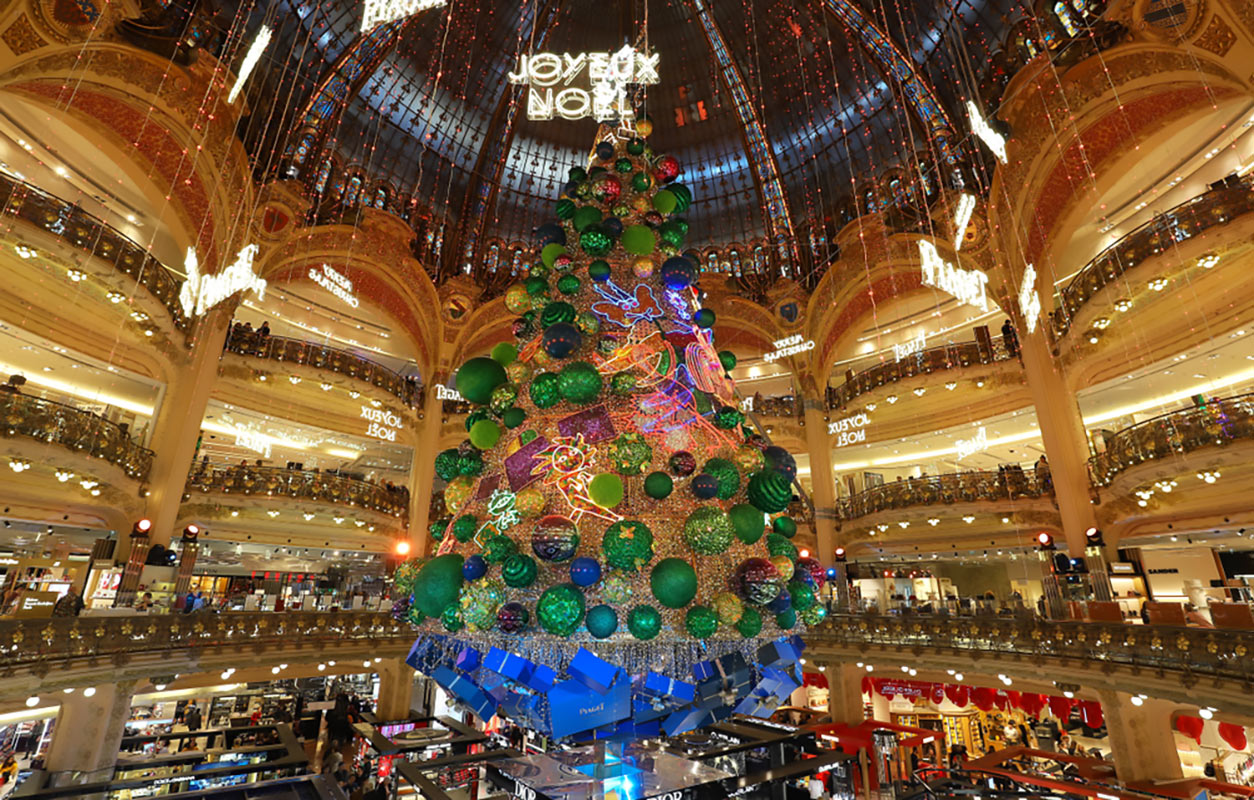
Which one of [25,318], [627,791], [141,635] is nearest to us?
[627,791]

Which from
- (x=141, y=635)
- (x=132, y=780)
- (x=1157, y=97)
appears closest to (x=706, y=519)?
(x=132, y=780)

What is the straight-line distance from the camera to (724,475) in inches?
132

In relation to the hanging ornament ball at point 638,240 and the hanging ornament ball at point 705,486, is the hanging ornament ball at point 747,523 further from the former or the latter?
the hanging ornament ball at point 638,240

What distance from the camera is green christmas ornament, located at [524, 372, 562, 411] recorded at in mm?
3406

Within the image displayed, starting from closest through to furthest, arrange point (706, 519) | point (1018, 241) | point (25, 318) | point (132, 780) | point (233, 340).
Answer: point (706, 519) < point (132, 780) < point (25, 318) < point (1018, 241) < point (233, 340)

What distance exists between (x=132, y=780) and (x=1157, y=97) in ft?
68.6

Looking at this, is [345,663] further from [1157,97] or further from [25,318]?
[1157,97]

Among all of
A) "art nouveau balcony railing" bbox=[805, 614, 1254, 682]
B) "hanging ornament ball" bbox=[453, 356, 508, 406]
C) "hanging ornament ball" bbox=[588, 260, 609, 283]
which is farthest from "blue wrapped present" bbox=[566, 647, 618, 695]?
"art nouveau balcony railing" bbox=[805, 614, 1254, 682]

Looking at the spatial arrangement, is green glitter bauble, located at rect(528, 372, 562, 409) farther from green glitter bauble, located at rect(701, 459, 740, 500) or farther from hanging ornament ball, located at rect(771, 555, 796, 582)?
hanging ornament ball, located at rect(771, 555, 796, 582)

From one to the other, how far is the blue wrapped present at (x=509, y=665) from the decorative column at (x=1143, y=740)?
572 inches

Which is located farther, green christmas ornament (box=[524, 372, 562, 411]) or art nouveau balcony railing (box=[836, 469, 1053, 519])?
art nouveau balcony railing (box=[836, 469, 1053, 519])

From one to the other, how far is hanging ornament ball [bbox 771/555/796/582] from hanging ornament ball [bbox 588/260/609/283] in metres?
2.01

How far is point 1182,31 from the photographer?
36.8 feet

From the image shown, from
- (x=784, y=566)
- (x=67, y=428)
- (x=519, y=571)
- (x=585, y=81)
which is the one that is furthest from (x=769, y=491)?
(x=67, y=428)
